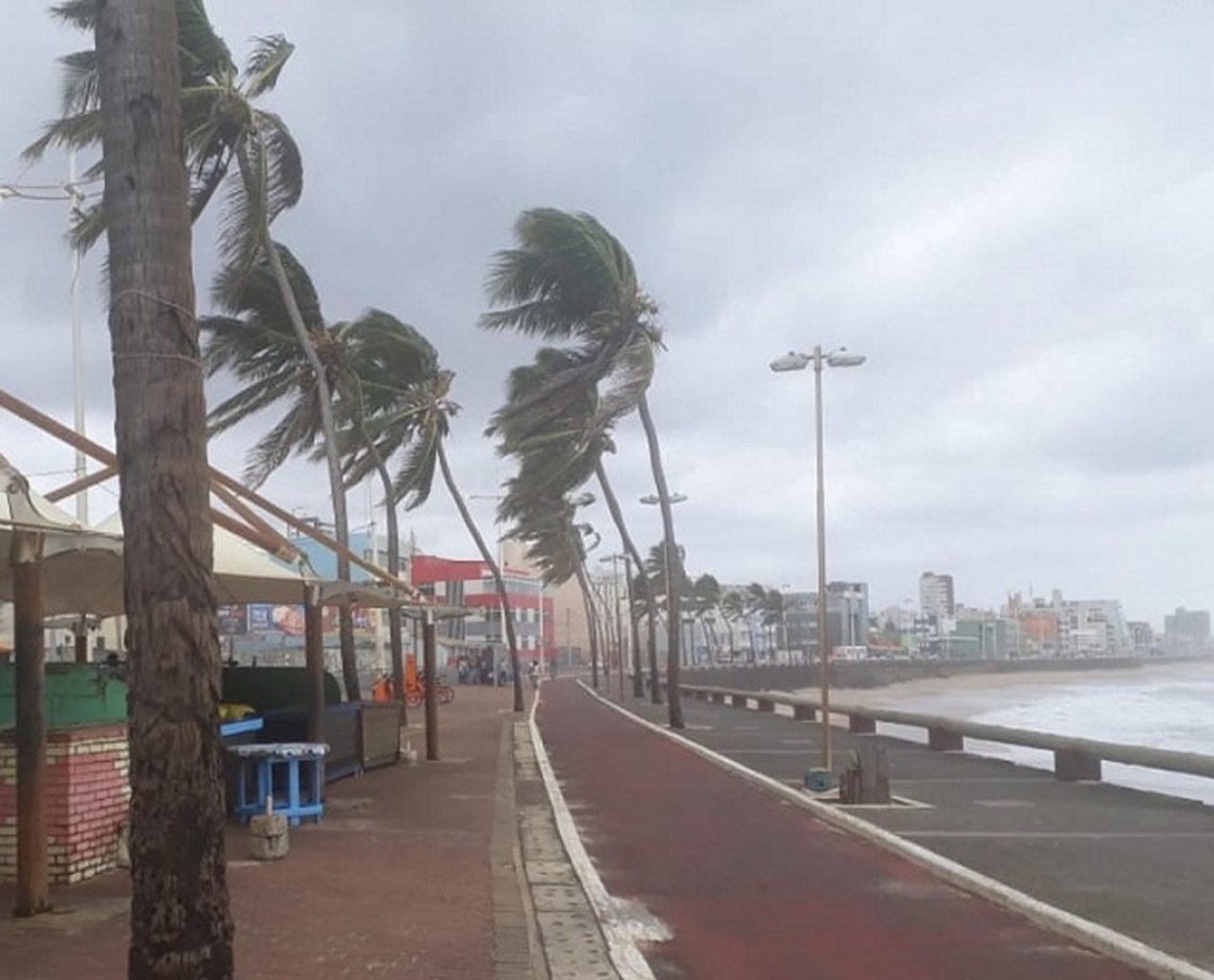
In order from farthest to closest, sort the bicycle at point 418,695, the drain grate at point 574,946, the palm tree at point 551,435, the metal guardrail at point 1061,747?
the bicycle at point 418,695
the palm tree at point 551,435
the metal guardrail at point 1061,747
the drain grate at point 574,946

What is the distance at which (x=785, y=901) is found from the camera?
9664 mm

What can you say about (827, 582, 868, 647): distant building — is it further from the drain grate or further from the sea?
the drain grate

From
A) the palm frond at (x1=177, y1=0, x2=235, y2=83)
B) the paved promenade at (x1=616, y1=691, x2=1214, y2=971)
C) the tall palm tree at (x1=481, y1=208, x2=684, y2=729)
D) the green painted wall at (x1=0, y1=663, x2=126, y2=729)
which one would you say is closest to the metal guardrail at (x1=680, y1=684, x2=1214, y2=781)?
the paved promenade at (x1=616, y1=691, x2=1214, y2=971)

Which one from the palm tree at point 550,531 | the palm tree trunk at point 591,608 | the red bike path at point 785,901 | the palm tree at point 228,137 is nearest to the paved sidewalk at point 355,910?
the red bike path at point 785,901

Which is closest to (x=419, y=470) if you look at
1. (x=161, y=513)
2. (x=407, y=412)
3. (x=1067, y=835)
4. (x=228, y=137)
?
(x=407, y=412)

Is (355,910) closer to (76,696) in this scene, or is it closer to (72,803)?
(72,803)

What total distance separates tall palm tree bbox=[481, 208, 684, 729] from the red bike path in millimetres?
12978

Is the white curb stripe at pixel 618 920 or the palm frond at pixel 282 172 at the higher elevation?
the palm frond at pixel 282 172

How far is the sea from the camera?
86.2 ft

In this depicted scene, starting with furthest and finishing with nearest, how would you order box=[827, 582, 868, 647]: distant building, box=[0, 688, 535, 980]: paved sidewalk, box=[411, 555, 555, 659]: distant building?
box=[827, 582, 868, 647]: distant building → box=[411, 555, 555, 659]: distant building → box=[0, 688, 535, 980]: paved sidewalk

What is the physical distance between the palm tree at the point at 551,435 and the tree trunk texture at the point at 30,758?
21.1m

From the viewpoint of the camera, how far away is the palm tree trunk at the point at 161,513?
4.06m

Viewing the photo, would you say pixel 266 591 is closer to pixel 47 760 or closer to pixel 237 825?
pixel 237 825

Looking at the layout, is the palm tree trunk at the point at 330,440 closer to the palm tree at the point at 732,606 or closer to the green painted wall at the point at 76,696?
the green painted wall at the point at 76,696
